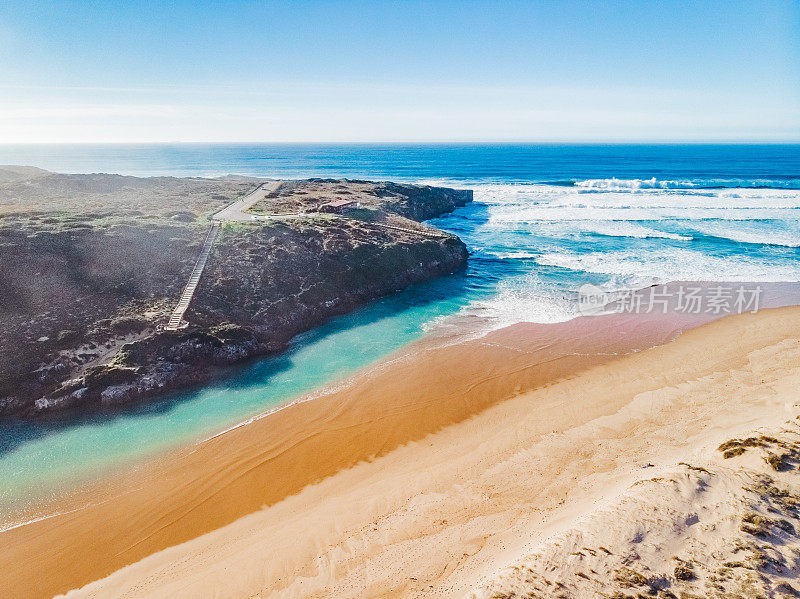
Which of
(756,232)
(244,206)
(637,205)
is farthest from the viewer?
(637,205)

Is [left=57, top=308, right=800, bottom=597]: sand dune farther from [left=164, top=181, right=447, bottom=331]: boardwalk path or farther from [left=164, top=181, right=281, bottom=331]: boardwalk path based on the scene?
[left=164, top=181, right=447, bottom=331]: boardwalk path

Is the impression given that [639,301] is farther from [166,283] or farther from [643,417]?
[166,283]

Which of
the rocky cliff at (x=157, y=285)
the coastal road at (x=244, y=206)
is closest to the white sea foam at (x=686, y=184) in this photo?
the rocky cliff at (x=157, y=285)

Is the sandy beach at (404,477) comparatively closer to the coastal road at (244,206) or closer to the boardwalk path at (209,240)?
the boardwalk path at (209,240)

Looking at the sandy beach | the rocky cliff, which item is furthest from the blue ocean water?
the sandy beach

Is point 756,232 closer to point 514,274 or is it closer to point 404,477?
point 514,274

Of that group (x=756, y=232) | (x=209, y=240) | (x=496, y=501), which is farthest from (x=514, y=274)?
(x=756, y=232)

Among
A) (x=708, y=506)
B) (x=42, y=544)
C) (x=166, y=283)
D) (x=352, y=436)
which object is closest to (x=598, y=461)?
(x=708, y=506)
